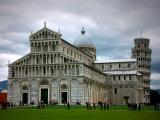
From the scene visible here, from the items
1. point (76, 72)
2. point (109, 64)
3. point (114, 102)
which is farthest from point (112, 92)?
point (76, 72)

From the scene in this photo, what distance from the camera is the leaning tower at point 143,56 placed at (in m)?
126

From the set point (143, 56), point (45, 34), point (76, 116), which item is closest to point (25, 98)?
point (45, 34)

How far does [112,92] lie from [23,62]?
3312 centimetres

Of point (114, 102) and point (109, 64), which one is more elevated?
point (109, 64)

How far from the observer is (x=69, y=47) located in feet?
299

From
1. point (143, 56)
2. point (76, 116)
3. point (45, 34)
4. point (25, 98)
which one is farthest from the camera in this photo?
point (143, 56)

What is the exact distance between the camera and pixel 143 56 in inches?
4973

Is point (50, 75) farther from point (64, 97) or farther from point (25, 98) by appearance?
point (25, 98)

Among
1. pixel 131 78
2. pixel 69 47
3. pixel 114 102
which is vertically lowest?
pixel 114 102

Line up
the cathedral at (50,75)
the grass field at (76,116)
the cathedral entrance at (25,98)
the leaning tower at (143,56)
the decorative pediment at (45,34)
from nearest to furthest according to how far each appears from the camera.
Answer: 1. the grass field at (76,116)
2. the cathedral at (50,75)
3. the decorative pediment at (45,34)
4. the cathedral entrance at (25,98)
5. the leaning tower at (143,56)

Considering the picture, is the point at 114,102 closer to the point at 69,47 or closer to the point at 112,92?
the point at 112,92

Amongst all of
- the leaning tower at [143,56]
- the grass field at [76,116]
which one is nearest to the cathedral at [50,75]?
the leaning tower at [143,56]

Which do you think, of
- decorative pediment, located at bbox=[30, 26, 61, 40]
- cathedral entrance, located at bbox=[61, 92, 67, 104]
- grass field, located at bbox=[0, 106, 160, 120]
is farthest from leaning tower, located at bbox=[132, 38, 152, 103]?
grass field, located at bbox=[0, 106, 160, 120]

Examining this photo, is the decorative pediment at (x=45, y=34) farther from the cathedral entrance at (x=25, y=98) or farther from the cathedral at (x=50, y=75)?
the cathedral entrance at (x=25, y=98)
